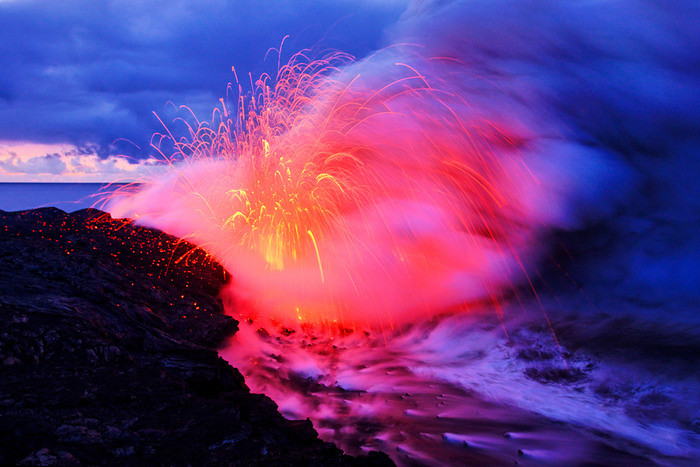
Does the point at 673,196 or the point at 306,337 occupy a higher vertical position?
the point at 673,196

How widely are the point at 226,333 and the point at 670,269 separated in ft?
69.9

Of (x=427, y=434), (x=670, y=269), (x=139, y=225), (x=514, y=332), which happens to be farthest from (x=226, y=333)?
(x=670, y=269)

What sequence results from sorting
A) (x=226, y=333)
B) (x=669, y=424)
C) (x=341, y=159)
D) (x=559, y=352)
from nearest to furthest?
(x=669, y=424) < (x=226, y=333) < (x=559, y=352) < (x=341, y=159)

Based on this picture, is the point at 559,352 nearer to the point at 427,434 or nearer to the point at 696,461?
the point at 696,461

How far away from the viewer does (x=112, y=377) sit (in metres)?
7.06

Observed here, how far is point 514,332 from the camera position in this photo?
18.2 meters

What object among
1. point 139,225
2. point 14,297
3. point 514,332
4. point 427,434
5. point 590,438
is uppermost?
point 139,225

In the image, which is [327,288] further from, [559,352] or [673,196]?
[673,196]

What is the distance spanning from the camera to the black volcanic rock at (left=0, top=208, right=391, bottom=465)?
5.48 m

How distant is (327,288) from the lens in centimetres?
1900

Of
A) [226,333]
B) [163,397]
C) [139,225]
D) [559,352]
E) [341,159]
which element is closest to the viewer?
[163,397]

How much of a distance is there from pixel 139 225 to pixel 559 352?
1896 centimetres

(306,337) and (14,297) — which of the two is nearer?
(14,297)

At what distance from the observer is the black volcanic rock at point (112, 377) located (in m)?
5.48
